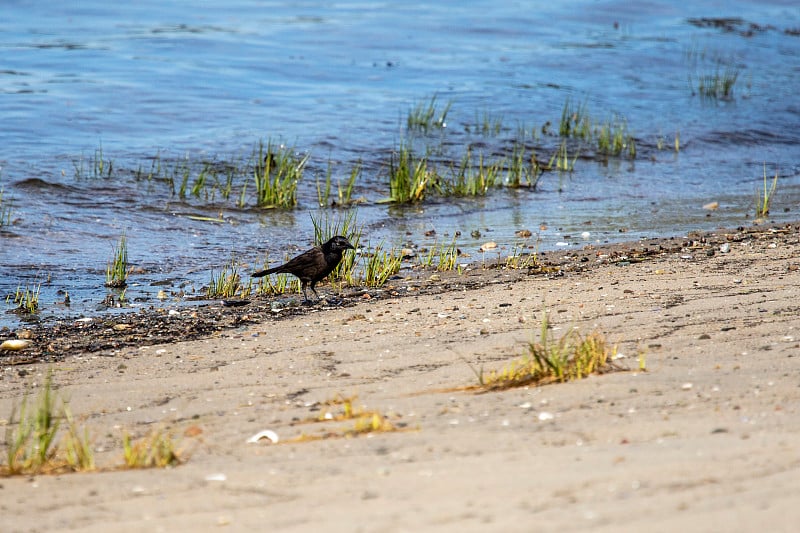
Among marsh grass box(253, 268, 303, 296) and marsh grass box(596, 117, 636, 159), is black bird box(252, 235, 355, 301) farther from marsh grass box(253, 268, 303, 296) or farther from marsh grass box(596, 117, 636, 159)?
marsh grass box(596, 117, 636, 159)

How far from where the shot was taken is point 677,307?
6121 millimetres

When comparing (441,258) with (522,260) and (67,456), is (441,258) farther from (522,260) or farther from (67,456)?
(67,456)

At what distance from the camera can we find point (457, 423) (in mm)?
4082

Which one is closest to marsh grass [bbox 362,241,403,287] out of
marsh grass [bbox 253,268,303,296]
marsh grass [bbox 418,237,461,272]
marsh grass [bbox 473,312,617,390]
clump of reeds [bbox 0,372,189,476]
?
marsh grass [bbox 418,237,461,272]

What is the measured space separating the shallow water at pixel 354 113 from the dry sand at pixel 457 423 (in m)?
2.54

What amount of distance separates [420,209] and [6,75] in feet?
33.6

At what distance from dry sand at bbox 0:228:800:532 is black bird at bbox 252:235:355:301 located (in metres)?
0.83

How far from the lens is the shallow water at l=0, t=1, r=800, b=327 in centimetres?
1042

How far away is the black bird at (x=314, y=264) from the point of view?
303 inches

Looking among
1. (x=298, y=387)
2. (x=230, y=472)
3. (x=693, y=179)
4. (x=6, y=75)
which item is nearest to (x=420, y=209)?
(x=693, y=179)

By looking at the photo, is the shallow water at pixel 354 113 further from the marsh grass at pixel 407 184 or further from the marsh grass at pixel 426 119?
the marsh grass at pixel 426 119

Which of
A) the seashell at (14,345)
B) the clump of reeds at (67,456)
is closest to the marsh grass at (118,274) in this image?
the seashell at (14,345)

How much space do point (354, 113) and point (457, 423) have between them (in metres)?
12.8

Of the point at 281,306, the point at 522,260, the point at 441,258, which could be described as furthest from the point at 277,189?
the point at 281,306
